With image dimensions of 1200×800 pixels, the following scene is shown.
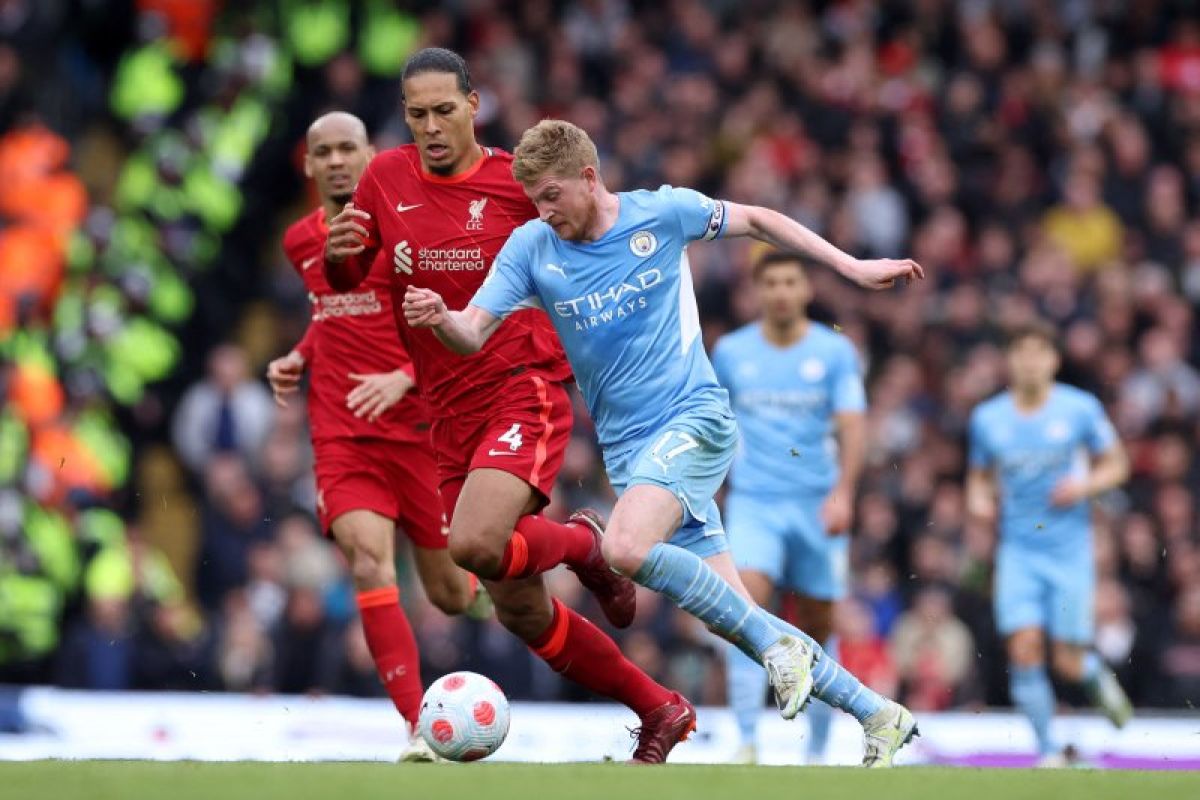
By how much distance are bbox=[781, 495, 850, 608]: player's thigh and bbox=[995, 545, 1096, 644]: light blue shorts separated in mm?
1373

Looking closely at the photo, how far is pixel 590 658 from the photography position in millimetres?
9242

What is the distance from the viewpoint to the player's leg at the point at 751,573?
37.6 feet

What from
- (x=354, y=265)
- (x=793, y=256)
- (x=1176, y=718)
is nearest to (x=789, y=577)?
(x=793, y=256)

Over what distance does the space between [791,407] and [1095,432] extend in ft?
6.84

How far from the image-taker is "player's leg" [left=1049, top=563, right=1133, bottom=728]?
12.6m

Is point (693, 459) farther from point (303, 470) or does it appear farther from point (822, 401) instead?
point (303, 470)

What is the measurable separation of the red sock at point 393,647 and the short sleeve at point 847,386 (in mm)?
2897

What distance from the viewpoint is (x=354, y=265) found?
9.30m

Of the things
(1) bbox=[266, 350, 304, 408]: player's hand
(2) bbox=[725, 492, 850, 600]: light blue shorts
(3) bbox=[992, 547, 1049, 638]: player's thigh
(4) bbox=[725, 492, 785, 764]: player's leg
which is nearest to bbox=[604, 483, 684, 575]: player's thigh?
(1) bbox=[266, 350, 304, 408]: player's hand

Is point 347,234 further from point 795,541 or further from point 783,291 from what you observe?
point 795,541

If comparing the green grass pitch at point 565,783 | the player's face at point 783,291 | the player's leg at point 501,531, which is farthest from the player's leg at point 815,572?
the green grass pitch at point 565,783

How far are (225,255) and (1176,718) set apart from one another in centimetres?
868

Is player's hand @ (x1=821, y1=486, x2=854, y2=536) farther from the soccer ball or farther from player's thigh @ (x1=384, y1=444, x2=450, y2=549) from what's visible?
the soccer ball

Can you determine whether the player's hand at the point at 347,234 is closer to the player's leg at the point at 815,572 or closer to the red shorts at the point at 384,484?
the red shorts at the point at 384,484
